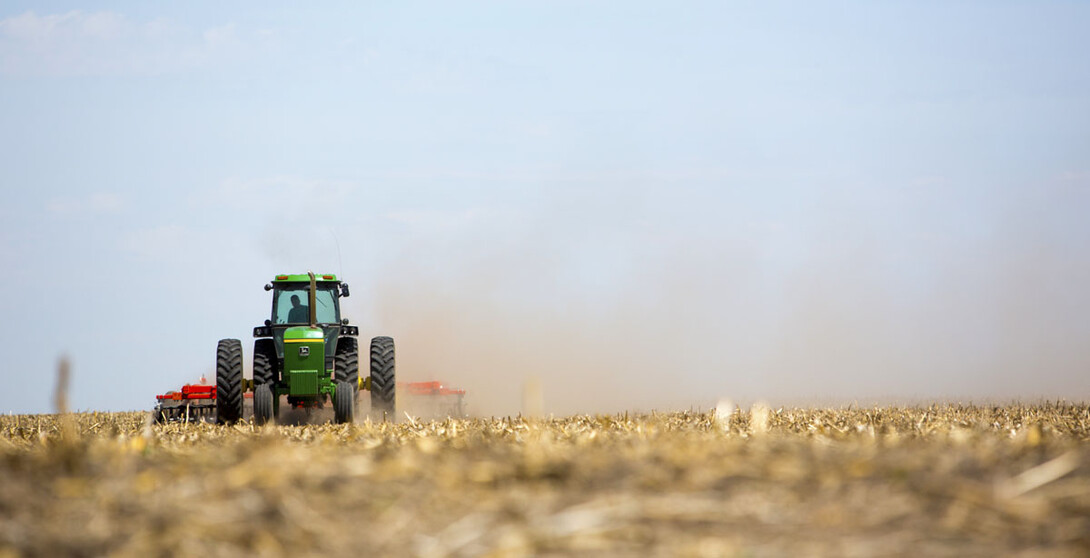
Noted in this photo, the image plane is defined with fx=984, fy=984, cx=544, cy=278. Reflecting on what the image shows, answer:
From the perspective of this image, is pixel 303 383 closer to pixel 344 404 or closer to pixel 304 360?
pixel 304 360

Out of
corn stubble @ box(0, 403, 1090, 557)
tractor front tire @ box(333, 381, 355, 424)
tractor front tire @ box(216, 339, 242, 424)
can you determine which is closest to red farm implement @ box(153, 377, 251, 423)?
tractor front tire @ box(216, 339, 242, 424)

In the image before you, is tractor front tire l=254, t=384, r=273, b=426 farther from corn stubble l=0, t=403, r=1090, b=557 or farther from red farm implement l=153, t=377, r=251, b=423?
corn stubble l=0, t=403, r=1090, b=557

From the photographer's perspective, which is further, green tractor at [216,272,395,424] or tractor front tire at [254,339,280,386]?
tractor front tire at [254,339,280,386]

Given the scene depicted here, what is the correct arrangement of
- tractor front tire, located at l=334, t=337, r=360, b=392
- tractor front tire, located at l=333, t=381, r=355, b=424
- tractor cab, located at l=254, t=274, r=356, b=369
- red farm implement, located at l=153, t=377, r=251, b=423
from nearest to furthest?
tractor front tire, located at l=333, t=381, r=355, b=424 < tractor front tire, located at l=334, t=337, r=360, b=392 < tractor cab, located at l=254, t=274, r=356, b=369 < red farm implement, located at l=153, t=377, r=251, b=423

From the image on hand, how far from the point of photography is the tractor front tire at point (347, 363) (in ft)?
53.3

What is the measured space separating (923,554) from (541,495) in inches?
61.0

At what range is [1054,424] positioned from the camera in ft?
37.3

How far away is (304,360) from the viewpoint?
15.9m

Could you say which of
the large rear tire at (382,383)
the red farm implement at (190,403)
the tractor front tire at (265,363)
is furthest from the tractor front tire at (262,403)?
the red farm implement at (190,403)

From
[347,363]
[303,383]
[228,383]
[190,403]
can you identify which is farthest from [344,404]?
[190,403]

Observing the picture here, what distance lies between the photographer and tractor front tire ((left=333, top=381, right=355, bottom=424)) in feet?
50.7

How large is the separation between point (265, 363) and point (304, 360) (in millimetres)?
736

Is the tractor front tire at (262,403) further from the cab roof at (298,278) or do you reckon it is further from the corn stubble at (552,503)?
the corn stubble at (552,503)

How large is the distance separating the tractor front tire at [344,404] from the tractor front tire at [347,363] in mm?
377
